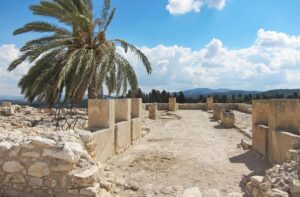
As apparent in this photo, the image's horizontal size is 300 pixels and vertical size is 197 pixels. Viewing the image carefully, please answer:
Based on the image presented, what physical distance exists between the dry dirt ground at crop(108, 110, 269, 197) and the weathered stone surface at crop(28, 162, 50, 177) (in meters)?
1.44

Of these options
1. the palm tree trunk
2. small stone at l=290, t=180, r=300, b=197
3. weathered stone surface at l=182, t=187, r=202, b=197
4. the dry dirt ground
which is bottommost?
weathered stone surface at l=182, t=187, r=202, b=197

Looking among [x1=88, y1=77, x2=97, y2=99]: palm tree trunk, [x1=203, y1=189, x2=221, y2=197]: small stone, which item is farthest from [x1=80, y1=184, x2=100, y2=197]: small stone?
[x1=88, y1=77, x2=97, y2=99]: palm tree trunk

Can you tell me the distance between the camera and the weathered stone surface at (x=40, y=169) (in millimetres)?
4602

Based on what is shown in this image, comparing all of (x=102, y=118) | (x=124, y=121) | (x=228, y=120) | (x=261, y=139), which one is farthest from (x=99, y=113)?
(x=228, y=120)

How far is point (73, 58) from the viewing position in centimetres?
962

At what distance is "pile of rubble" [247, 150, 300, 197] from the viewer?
4074 millimetres

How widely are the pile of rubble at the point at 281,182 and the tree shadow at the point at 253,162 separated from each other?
3.23 feet

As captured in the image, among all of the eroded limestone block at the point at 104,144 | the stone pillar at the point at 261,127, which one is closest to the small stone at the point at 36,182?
the eroded limestone block at the point at 104,144

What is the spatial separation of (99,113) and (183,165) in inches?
96.0

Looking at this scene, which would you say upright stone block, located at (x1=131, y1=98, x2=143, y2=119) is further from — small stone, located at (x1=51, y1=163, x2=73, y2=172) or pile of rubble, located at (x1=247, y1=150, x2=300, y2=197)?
small stone, located at (x1=51, y1=163, x2=73, y2=172)

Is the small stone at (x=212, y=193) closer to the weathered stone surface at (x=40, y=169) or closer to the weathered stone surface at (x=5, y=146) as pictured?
the weathered stone surface at (x=40, y=169)

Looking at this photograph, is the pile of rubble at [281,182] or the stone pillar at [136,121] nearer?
the pile of rubble at [281,182]

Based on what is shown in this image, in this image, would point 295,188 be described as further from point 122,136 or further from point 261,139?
point 122,136

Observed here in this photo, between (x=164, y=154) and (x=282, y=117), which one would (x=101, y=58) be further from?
(x=282, y=117)
